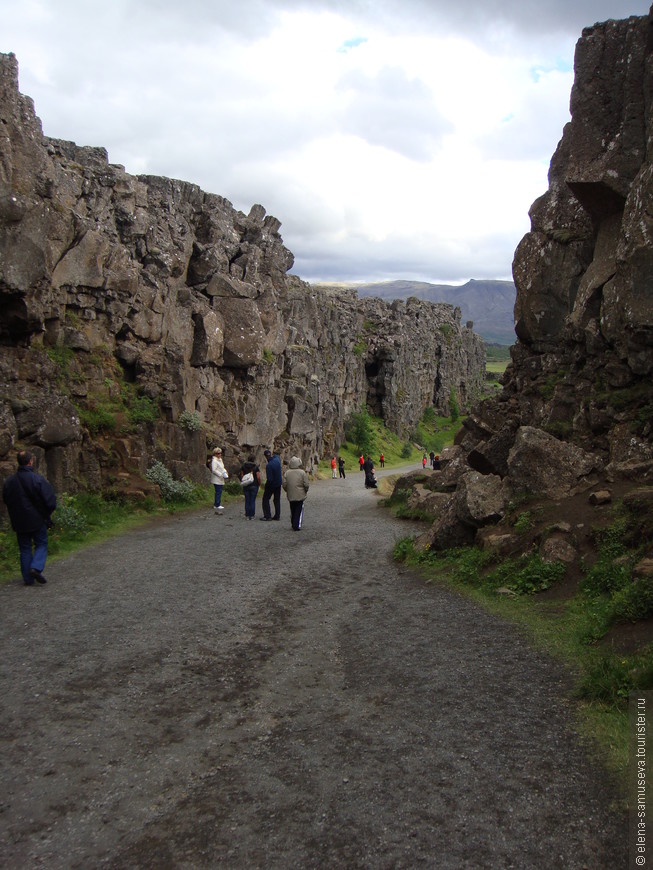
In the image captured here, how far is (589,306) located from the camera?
1459cm

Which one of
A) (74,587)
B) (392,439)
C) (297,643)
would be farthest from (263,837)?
(392,439)

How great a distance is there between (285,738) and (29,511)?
7400 millimetres

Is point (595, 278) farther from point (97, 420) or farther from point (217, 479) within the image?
point (97, 420)

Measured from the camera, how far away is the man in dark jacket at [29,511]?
11586 millimetres

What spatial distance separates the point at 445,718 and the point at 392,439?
218 feet

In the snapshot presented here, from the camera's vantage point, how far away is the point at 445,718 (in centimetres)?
617

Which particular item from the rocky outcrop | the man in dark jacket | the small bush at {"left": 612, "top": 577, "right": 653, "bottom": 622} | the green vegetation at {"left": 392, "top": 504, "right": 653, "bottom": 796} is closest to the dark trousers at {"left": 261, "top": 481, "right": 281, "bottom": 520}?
the rocky outcrop

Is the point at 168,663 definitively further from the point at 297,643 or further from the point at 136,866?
the point at 136,866

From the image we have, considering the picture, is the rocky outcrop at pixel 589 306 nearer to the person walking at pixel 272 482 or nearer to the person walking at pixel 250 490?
the person walking at pixel 272 482

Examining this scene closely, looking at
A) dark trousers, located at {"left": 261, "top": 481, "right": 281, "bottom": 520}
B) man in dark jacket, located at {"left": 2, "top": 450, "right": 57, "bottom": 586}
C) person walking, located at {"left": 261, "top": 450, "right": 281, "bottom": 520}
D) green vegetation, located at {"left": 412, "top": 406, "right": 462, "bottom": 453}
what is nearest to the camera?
man in dark jacket, located at {"left": 2, "top": 450, "right": 57, "bottom": 586}

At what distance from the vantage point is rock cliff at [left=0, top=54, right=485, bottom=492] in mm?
17000

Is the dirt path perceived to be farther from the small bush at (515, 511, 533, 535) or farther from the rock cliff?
the rock cliff

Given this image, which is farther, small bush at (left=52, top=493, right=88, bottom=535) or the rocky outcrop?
small bush at (left=52, top=493, right=88, bottom=535)

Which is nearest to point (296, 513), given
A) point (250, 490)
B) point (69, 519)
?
point (250, 490)
